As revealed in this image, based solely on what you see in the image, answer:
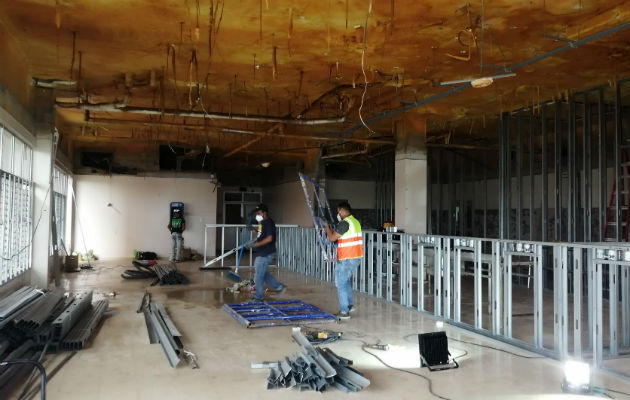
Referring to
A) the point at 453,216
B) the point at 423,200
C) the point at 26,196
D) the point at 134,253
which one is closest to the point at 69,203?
the point at 134,253

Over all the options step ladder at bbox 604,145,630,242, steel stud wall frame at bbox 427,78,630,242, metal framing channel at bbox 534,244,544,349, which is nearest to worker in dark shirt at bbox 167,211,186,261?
steel stud wall frame at bbox 427,78,630,242

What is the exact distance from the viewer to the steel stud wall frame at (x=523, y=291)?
14.9ft

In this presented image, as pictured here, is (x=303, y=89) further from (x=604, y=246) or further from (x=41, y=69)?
(x=604, y=246)

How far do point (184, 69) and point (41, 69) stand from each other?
8.19 feet

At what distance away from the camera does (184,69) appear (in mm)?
8195

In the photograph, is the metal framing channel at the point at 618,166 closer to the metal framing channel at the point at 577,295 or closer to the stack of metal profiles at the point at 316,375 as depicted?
the metal framing channel at the point at 577,295

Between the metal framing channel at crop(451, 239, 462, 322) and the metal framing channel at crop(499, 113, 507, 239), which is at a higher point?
the metal framing channel at crop(499, 113, 507, 239)

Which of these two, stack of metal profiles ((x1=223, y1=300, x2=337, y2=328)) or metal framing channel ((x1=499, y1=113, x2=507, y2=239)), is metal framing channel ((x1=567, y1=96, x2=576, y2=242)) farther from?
stack of metal profiles ((x1=223, y1=300, x2=337, y2=328))

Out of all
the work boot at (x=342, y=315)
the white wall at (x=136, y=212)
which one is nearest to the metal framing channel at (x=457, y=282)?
the work boot at (x=342, y=315)

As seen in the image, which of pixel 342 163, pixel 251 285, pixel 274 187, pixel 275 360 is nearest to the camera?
pixel 275 360

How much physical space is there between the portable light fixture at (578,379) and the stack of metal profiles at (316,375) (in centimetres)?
166

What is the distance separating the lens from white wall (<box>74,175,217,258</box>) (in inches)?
604

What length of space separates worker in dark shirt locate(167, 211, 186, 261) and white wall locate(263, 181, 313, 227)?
3.75 m

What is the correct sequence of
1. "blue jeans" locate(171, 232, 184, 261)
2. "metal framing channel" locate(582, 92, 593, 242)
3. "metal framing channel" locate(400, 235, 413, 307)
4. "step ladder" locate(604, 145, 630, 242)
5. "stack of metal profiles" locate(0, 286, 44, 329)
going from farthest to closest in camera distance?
"blue jeans" locate(171, 232, 184, 261), "metal framing channel" locate(582, 92, 593, 242), "step ladder" locate(604, 145, 630, 242), "metal framing channel" locate(400, 235, 413, 307), "stack of metal profiles" locate(0, 286, 44, 329)
